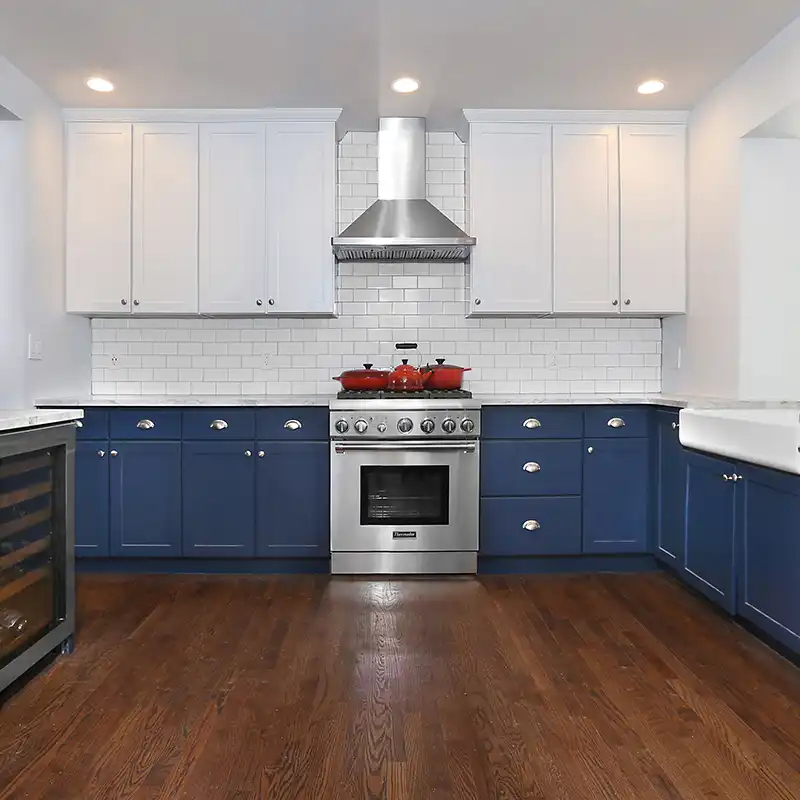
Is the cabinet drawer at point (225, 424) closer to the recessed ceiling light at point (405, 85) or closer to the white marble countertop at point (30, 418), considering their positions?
the white marble countertop at point (30, 418)

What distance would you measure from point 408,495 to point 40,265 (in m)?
2.27

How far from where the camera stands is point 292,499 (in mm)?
3951

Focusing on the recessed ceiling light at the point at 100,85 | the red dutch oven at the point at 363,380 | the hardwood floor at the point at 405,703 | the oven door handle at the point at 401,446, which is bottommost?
the hardwood floor at the point at 405,703

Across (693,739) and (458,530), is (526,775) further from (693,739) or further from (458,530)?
(458,530)

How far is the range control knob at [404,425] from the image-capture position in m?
3.90

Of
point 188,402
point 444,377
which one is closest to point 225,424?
point 188,402

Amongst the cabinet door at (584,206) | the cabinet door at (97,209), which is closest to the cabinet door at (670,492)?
the cabinet door at (584,206)

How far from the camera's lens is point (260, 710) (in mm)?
2336

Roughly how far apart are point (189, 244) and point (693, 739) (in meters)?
3.43

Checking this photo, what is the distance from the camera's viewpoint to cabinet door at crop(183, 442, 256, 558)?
3926 millimetres

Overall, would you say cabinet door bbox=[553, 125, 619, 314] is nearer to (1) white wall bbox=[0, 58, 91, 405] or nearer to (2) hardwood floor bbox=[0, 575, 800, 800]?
(2) hardwood floor bbox=[0, 575, 800, 800]

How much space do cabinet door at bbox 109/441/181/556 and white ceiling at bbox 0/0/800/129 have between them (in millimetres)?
1862

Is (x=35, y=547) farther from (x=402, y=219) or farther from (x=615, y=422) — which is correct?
(x=615, y=422)

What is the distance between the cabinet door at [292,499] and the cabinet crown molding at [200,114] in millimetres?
1840
